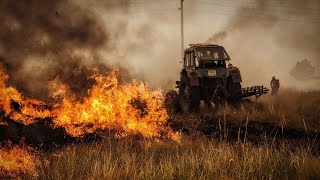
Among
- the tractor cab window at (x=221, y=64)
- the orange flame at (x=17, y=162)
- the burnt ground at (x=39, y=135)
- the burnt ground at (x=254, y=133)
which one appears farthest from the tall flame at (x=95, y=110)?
the tractor cab window at (x=221, y=64)

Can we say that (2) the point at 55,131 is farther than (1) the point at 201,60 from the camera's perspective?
No

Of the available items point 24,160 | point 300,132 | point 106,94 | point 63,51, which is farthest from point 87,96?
point 300,132

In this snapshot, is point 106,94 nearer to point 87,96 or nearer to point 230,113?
point 87,96

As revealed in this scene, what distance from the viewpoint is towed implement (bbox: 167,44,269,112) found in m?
13.4

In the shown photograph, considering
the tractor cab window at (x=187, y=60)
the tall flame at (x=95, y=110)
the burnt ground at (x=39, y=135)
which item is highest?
the tractor cab window at (x=187, y=60)

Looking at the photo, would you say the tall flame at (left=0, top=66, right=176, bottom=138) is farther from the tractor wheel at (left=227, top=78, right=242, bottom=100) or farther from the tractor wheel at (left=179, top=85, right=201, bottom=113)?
the tractor wheel at (left=227, top=78, right=242, bottom=100)

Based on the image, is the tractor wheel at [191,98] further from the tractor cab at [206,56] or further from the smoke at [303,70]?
the smoke at [303,70]

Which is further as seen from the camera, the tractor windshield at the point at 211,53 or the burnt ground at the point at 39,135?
the tractor windshield at the point at 211,53

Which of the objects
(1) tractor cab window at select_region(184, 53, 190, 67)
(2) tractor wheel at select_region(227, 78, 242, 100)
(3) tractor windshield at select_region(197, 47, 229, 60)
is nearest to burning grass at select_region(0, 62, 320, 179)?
(2) tractor wheel at select_region(227, 78, 242, 100)

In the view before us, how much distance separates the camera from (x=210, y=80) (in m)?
13.9

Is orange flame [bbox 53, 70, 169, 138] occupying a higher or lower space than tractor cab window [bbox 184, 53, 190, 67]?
lower

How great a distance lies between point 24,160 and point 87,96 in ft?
10.3

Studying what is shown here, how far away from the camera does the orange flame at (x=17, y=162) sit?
5652 mm

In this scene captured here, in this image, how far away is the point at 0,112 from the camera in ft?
24.3
